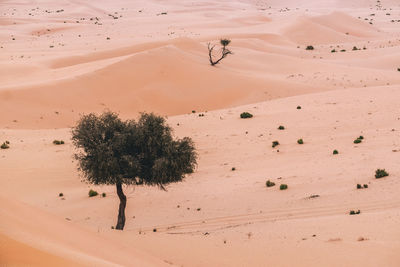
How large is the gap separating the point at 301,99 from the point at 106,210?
1772 cm

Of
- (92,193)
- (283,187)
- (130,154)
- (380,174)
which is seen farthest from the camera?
(92,193)

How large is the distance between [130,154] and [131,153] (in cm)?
4

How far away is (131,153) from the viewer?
54.0 feet

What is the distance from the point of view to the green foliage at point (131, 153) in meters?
15.8

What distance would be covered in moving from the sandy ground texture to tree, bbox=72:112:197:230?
1518mm

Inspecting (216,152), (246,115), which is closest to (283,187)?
(216,152)

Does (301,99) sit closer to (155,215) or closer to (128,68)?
(128,68)

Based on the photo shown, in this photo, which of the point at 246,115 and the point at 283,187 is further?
the point at 246,115

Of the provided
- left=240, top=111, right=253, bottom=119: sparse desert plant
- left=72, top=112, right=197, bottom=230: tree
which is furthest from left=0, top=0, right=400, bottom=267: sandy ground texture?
left=72, top=112, right=197, bottom=230: tree

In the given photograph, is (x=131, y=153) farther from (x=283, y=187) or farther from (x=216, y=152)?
(x=216, y=152)

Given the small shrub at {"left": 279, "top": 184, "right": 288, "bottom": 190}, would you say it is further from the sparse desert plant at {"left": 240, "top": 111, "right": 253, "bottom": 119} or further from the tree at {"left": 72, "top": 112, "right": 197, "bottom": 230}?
the sparse desert plant at {"left": 240, "top": 111, "right": 253, "bottom": 119}

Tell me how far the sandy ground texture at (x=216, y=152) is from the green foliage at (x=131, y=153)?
158 centimetres

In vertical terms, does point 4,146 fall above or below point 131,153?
below

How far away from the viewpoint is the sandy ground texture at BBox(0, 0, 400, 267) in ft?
38.2
